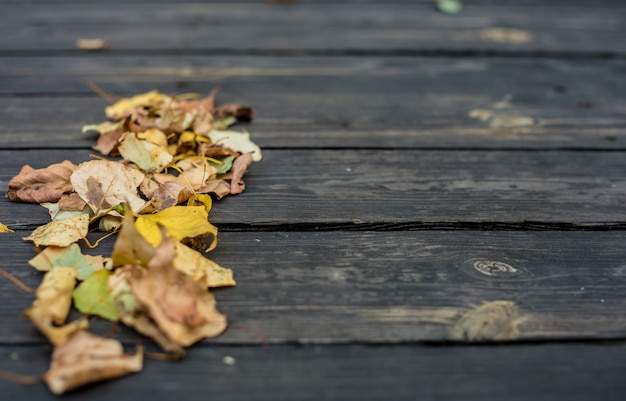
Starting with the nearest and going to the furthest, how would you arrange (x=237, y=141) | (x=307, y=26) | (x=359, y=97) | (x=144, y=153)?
1. (x=144, y=153)
2. (x=237, y=141)
3. (x=359, y=97)
4. (x=307, y=26)

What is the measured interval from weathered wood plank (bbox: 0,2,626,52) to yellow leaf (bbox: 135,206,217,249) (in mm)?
829

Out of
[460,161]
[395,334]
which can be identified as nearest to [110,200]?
[395,334]

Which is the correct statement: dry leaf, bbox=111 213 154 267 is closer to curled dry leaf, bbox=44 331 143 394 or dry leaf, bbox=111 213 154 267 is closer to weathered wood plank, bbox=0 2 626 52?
curled dry leaf, bbox=44 331 143 394

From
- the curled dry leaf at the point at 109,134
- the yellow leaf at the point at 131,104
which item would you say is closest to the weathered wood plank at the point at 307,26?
the yellow leaf at the point at 131,104

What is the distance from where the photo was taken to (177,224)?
87 cm

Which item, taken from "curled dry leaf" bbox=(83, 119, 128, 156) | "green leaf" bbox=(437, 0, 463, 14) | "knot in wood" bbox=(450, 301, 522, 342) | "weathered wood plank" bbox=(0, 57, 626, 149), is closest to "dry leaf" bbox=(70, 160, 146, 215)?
"curled dry leaf" bbox=(83, 119, 128, 156)

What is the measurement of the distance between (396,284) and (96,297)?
16.1 inches

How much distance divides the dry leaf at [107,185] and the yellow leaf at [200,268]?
14cm

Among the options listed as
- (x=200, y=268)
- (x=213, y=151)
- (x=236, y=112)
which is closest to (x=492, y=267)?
(x=200, y=268)

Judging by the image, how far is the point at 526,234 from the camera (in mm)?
967

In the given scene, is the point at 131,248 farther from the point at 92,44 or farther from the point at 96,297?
the point at 92,44

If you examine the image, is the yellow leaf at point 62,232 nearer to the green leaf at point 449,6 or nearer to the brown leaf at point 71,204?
the brown leaf at point 71,204

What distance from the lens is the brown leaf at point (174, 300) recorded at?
0.74m

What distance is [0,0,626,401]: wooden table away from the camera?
0.73 meters
